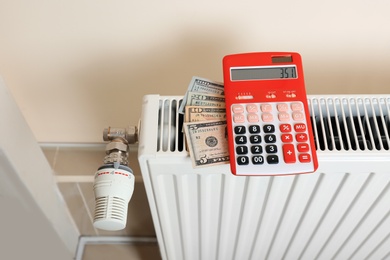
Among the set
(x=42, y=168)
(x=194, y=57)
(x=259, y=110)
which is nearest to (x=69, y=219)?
(x=42, y=168)

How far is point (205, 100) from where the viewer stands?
0.46 meters

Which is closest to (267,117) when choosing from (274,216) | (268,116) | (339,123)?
(268,116)

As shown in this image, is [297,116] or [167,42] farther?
[167,42]

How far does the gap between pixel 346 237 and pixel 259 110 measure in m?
0.34

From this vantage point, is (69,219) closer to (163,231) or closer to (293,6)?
(163,231)

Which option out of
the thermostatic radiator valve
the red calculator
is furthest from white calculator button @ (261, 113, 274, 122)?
the thermostatic radiator valve

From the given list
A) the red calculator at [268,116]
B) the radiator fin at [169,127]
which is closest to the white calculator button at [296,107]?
the red calculator at [268,116]

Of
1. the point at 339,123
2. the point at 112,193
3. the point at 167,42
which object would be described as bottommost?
the point at 112,193

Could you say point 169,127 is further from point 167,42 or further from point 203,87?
point 167,42

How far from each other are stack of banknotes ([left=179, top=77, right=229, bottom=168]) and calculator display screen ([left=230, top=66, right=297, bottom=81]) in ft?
0.09

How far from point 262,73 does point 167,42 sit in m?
0.22

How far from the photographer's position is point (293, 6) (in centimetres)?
61

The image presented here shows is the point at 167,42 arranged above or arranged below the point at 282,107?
above

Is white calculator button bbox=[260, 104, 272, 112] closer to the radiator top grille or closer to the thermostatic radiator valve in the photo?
the radiator top grille
